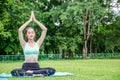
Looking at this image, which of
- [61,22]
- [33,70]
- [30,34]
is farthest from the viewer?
[61,22]

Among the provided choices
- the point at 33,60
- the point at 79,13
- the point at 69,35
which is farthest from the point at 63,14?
the point at 33,60

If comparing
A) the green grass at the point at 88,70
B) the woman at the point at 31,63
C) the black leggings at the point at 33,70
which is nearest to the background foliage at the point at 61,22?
the green grass at the point at 88,70

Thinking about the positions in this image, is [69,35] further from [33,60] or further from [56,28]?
[33,60]

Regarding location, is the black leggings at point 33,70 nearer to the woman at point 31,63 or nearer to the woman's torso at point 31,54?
the woman at point 31,63

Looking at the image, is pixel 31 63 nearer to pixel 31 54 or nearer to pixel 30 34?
pixel 31 54

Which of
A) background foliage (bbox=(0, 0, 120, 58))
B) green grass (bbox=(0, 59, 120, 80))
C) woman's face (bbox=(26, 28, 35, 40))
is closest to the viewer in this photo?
green grass (bbox=(0, 59, 120, 80))

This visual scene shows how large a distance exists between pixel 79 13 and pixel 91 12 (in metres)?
1.84

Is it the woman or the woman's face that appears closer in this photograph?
the woman

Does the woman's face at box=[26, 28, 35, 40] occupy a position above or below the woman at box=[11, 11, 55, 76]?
above

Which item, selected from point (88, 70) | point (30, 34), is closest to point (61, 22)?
point (88, 70)

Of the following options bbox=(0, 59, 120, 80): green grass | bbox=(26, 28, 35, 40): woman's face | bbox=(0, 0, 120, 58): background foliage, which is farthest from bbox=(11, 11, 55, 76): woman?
bbox=(0, 0, 120, 58): background foliage

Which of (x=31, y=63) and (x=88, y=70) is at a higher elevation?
(x=31, y=63)

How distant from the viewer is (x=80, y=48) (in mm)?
43188

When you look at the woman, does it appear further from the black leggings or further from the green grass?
the green grass
